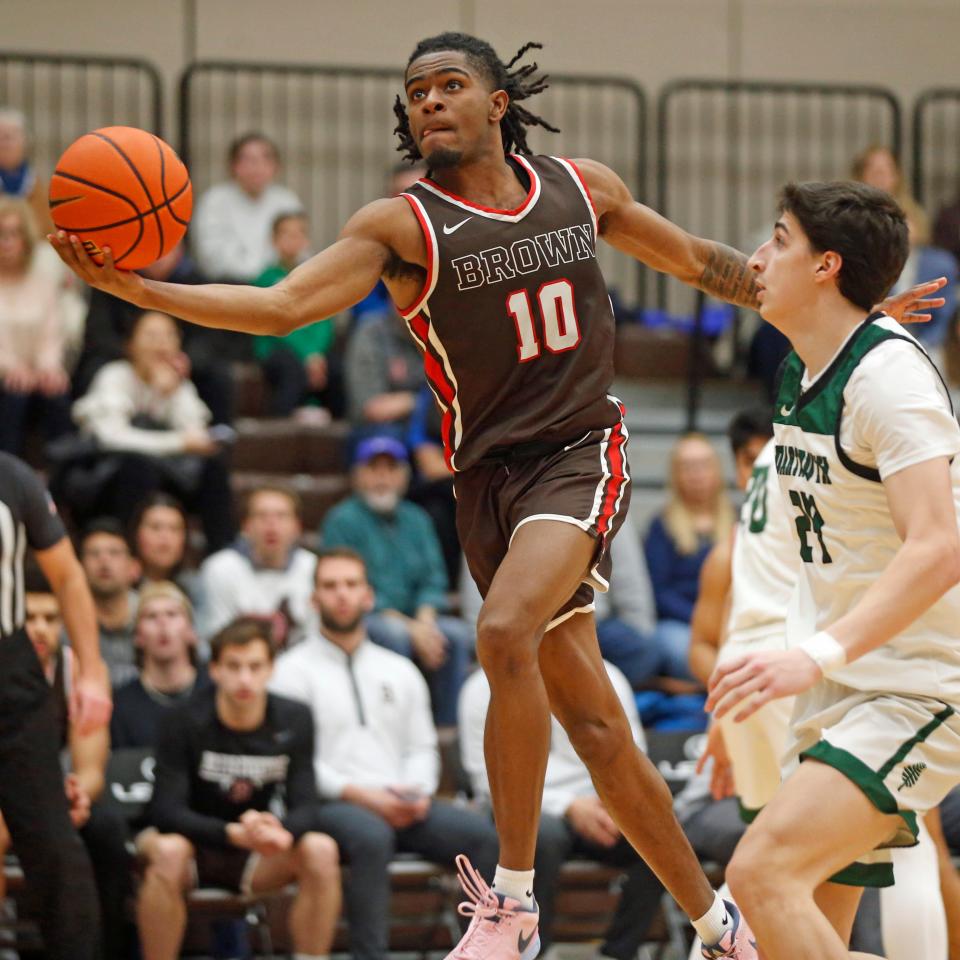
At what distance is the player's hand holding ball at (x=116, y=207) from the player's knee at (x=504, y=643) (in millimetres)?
1141

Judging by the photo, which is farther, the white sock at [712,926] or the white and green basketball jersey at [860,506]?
the white sock at [712,926]

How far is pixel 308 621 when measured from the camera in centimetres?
831

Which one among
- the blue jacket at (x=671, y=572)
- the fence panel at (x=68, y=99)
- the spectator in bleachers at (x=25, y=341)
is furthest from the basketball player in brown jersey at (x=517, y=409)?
the fence panel at (x=68, y=99)

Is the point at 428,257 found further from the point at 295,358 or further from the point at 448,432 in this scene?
the point at 295,358

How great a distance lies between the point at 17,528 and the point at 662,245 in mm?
2392

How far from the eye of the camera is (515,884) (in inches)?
166

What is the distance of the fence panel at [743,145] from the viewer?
12.4 m

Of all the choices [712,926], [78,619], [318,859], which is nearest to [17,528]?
[78,619]

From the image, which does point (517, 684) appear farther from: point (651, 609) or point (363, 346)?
point (363, 346)

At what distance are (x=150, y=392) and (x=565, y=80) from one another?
4.05m

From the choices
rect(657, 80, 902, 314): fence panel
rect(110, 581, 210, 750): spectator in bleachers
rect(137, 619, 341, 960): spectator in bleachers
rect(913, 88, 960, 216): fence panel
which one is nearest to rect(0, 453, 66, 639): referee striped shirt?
rect(137, 619, 341, 960): spectator in bleachers

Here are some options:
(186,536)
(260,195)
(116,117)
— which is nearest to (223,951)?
(186,536)

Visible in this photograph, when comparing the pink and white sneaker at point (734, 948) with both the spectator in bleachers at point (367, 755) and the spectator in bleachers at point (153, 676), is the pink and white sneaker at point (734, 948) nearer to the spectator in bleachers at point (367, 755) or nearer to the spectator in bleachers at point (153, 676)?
the spectator in bleachers at point (367, 755)

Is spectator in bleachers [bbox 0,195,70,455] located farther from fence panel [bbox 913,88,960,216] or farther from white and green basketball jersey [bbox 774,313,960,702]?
fence panel [bbox 913,88,960,216]
